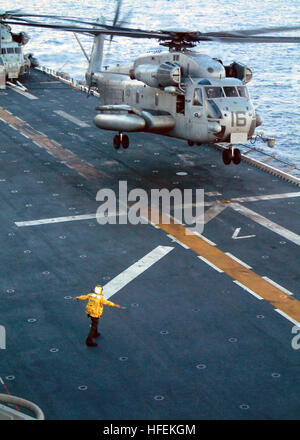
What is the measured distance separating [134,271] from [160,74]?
10.1 m

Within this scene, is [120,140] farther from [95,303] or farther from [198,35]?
[95,303]

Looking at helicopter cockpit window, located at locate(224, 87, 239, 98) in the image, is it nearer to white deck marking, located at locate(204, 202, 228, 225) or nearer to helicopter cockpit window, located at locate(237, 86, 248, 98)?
helicopter cockpit window, located at locate(237, 86, 248, 98)

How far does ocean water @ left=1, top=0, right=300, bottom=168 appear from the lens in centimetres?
6059

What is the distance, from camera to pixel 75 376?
1567cm

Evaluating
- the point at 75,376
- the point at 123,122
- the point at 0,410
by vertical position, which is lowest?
the point at 75,376

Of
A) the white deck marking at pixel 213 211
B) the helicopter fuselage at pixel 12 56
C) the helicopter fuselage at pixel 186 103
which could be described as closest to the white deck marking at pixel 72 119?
the helicopter fuselage at pixel 186 103

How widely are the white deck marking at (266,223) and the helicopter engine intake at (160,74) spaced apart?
549 cm

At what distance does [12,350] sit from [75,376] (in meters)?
1.93

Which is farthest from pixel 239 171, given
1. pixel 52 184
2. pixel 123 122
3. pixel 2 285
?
pixel 2 285

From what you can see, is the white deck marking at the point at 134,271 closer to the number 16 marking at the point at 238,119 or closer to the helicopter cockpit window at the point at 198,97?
the number 16 marking at the point at 238,119

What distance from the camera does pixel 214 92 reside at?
2766cm

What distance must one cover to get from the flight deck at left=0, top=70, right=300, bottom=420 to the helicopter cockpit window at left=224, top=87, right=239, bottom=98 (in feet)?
12.5

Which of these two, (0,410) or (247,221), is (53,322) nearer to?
(0,410)

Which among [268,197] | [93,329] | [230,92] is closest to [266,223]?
[268,197]
